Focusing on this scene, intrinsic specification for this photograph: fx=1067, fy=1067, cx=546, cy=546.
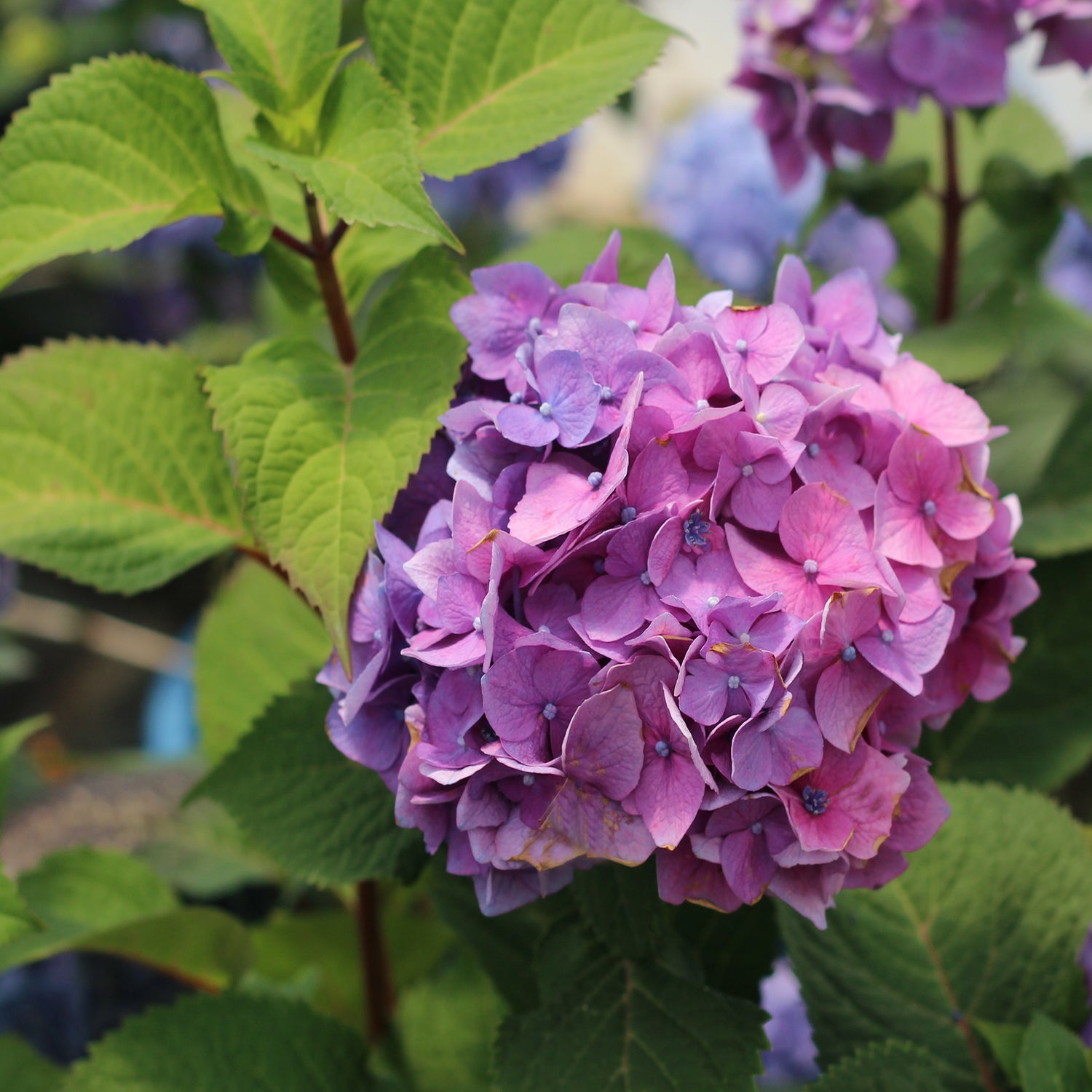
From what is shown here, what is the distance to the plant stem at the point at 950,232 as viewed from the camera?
0.81m

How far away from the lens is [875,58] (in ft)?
2.37

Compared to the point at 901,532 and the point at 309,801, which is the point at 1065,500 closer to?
the point at 901,532

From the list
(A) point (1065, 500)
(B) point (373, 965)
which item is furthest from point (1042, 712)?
(B) point (373, 965)

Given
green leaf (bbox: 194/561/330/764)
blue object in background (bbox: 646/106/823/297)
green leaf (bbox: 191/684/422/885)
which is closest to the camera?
green leaf (bbox: 191/684/422/885)

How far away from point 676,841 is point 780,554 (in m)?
0.12

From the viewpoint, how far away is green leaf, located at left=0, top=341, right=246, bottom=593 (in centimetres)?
56

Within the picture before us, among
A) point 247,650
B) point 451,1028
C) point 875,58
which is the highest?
point 875,58

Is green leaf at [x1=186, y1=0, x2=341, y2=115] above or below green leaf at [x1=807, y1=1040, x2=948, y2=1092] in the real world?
above

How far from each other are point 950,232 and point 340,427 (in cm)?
58

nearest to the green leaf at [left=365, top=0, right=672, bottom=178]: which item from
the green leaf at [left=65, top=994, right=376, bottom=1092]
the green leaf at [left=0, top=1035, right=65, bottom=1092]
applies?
the green leaf at [left=65, top=994, right=376, bottom=1092]

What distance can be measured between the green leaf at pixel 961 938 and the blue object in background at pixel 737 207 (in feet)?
2.68

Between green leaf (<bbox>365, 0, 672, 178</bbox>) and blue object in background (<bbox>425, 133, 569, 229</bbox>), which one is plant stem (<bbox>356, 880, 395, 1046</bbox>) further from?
blue object in background (<bbox>425, 133, 569, 229</bbox>)

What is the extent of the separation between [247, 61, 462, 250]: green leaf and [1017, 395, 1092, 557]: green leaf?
0.44m

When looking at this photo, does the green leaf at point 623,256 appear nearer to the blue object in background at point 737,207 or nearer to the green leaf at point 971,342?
the green leaf at point 971,342
